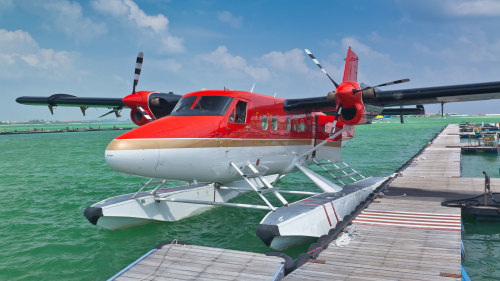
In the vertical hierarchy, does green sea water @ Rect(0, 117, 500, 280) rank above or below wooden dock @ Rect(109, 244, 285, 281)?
below

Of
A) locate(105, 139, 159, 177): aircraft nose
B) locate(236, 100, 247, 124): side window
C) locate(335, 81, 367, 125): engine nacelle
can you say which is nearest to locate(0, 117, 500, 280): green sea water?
locate(105, 139, 159, 177): aircraft nose

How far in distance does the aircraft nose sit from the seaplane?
2cm

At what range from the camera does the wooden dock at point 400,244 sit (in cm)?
634

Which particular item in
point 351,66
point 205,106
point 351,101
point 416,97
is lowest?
point 205,106

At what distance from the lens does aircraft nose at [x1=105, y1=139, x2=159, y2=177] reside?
7293 millimetres

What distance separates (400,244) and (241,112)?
4.79 meters

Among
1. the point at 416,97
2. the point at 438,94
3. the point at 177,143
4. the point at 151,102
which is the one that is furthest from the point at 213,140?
the point at 438,94

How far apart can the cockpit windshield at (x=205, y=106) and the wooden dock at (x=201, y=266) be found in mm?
3137

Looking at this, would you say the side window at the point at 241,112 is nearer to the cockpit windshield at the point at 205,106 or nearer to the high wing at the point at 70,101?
the cockpit windshield at the point at 205,106

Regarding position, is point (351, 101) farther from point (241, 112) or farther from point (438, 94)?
point (241, 112)

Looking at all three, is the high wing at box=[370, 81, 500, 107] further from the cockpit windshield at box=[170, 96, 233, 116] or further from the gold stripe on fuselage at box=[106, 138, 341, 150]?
the cockpit windshield at box=[170, 96, 233, 116]

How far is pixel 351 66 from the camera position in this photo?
47.6 feet

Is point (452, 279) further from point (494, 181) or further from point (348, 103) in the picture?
point (494, 181)

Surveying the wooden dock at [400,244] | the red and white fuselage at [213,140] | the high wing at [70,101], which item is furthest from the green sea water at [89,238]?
the high wing at [70,101]
